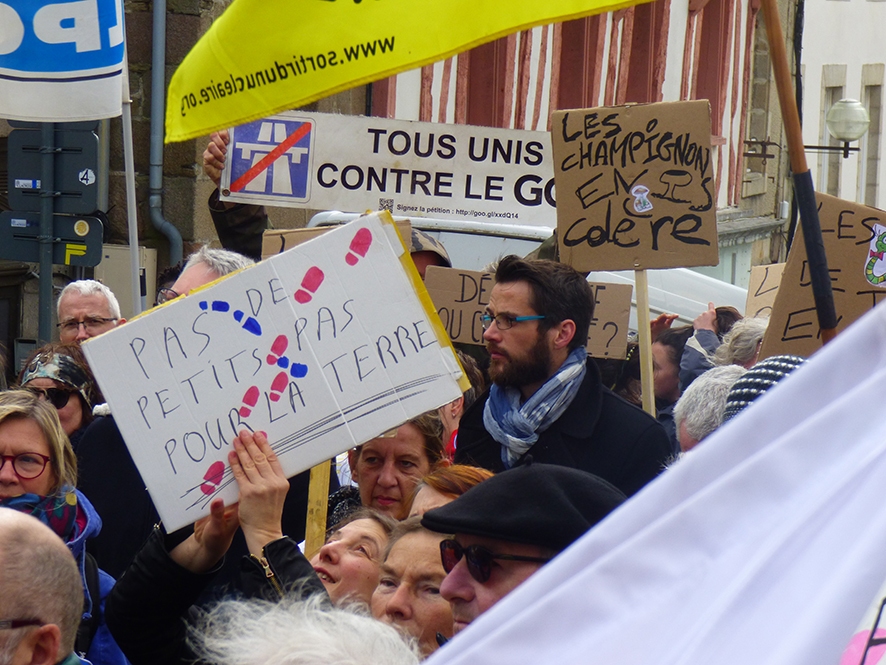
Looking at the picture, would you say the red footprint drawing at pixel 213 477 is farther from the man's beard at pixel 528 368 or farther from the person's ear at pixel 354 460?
the man's beard at pixel 528 368

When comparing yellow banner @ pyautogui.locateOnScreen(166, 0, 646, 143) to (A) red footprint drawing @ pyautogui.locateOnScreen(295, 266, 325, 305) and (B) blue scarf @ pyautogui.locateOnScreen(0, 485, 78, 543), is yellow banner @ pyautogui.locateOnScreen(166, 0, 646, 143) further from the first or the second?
(B) blue scarf @ pyautogui.locateOnScreen(0, 485, 78, 543)

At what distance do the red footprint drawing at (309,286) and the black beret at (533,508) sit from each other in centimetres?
86

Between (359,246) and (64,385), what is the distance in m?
1.55

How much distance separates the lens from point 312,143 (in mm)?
4820

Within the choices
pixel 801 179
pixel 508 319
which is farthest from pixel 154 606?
pixel 801 179

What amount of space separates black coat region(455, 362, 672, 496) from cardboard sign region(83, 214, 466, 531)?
0.83 m

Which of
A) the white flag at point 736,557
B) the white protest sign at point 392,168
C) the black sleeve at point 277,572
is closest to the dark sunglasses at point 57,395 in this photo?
the white protest sign at point 392,168

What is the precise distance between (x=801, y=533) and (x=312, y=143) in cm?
403

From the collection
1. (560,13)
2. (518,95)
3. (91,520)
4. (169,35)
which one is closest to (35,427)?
(91,520)

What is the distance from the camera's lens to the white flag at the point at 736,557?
0.94m

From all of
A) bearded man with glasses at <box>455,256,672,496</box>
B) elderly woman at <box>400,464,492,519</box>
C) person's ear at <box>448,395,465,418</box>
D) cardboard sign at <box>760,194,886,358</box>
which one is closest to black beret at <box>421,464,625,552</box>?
elderly woman at <box>400,464,492,519</box>

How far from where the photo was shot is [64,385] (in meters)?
3.86

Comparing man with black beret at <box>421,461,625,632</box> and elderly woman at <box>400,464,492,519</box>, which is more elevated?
man with black beret at <box>421,461,625,632</box>

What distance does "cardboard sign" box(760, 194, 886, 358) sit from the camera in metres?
3.66
